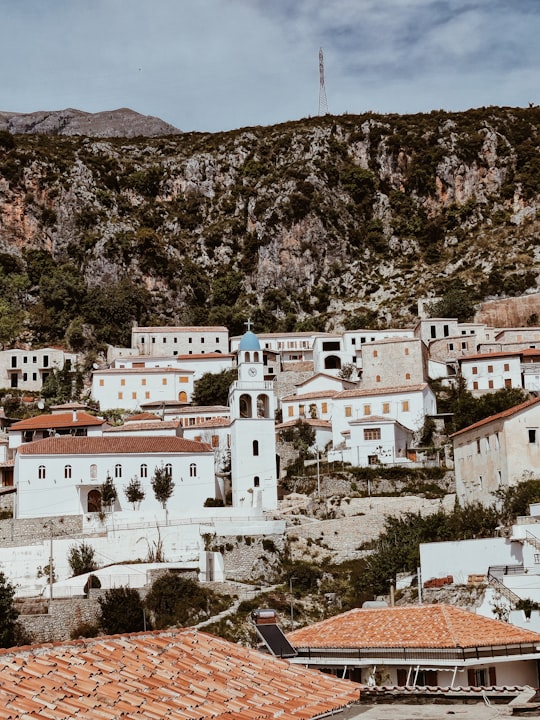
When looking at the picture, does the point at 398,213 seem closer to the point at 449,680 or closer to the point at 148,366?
the point at 148,366

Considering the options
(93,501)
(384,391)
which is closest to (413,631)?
(93,501)

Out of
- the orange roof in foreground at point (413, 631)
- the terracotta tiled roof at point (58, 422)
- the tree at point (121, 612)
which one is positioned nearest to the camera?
the orange roof in foreground at point (413, 631)

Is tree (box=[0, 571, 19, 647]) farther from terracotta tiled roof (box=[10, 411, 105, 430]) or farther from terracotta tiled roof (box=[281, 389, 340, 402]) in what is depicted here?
terracotta tiled roof (box=[281, 389, 340, 402])

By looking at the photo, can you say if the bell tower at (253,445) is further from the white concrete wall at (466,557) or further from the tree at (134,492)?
the white concrete wall at (466,557)

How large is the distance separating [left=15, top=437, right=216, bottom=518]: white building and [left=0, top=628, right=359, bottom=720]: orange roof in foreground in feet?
150

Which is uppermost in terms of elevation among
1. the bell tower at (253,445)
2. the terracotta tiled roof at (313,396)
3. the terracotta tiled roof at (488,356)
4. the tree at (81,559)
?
the terracotta tiled roof at (488,356)

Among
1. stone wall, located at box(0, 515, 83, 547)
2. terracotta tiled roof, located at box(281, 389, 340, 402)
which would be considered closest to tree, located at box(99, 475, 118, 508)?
stone wall, located at box(0, 515, 83, 547)

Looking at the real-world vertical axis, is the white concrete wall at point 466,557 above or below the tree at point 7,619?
above

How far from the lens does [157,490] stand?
6222 centimetres

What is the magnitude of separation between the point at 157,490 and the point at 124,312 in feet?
186

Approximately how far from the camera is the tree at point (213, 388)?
89.0m

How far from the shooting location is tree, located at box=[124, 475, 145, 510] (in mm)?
62031

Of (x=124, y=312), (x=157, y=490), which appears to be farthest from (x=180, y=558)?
(x=124, y=312)

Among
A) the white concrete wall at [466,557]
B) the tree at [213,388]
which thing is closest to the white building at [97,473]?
the tree at [213,388]
